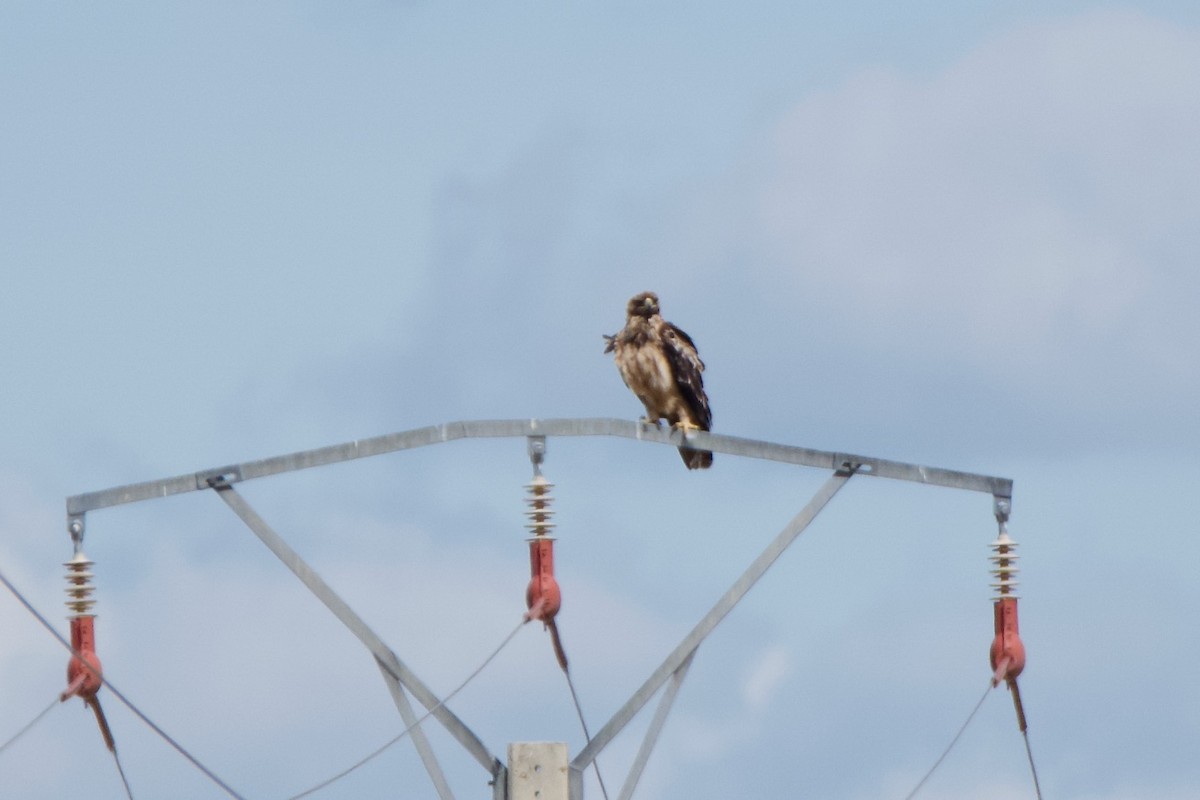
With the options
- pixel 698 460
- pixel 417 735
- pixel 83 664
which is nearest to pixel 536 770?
pixel 417 735

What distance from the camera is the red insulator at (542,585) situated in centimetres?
1282

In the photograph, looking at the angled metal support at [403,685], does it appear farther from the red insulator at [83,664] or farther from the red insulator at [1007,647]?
the red insulator at [1007,647]

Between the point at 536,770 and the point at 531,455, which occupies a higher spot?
the point at 531,455

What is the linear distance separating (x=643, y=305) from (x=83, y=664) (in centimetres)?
762

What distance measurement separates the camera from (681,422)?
19906 millimetres

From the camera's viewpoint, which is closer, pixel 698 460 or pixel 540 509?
pixel 540 509

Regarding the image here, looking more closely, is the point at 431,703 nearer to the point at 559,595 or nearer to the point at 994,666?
the point at 559,595

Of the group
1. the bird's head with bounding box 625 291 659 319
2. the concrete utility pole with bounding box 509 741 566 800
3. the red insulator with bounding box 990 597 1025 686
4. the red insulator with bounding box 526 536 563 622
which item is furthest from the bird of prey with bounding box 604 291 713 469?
the concrete utility pole with bounding box 509 741 566 800

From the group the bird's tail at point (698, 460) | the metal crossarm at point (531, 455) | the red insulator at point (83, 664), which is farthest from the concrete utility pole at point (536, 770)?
the bird's tail at point (698, 460)

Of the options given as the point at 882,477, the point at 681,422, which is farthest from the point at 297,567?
the point at 681,422

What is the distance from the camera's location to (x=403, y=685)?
39.2 feet

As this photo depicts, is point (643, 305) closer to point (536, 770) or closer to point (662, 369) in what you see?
point (662, 369)

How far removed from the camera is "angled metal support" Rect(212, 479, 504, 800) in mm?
11820

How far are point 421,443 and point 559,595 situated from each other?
101 cm
